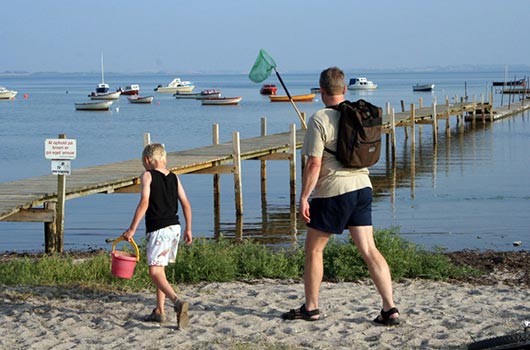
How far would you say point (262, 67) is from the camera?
23422mm

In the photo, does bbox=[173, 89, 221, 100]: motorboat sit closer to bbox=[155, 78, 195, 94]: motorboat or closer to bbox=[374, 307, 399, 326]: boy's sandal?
bbox=[155, 78, 195, 94]: motorboat

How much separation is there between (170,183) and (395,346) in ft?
6.88

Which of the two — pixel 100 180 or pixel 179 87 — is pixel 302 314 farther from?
pixel 179 87

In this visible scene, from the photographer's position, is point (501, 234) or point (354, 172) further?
point (501, 234)

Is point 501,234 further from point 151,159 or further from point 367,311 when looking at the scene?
point 151,159

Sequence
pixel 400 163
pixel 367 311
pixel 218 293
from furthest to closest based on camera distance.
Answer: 1. pixel 400 163
2. pixel 218 293
3. pixel 367 311

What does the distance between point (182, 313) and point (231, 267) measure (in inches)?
85.9

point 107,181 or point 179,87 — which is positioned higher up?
point 179,87

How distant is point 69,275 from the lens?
923 cm

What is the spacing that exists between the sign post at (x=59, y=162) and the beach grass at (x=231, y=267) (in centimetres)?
282

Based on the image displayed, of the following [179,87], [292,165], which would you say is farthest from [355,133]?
[179,87]

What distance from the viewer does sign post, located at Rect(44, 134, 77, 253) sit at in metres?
12.5

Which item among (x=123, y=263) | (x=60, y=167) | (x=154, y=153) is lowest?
(x=123, y=263)

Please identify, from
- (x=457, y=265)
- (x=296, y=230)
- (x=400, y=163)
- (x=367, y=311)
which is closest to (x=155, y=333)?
(x=367, y=311)
